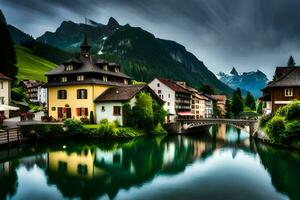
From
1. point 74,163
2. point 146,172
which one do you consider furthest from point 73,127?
point 146,172

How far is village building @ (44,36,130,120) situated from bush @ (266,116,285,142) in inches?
1181

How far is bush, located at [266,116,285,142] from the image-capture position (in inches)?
1622

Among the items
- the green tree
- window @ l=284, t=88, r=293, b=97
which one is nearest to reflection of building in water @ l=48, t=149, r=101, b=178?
the green tree

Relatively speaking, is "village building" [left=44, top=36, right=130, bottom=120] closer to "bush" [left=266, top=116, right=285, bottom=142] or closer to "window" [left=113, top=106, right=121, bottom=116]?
"window" [left=113, top=106, right=121, bottom=116]

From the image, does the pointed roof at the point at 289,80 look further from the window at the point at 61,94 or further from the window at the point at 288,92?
the window at the point at 61,94

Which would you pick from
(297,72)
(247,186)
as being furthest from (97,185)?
(297,72)

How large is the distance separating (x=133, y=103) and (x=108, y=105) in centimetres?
440

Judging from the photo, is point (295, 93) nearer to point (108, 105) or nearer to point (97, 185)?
point (108, 105)

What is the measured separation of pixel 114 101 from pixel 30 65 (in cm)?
12648

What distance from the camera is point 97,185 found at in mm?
24188

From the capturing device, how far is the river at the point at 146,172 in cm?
2209

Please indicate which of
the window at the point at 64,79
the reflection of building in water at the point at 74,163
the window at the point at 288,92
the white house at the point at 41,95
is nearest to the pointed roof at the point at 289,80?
the window at the point at 288,92

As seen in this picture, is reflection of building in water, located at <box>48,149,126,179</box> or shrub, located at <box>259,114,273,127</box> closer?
reflection of building in water, located at <box>48,149,126,179</box>

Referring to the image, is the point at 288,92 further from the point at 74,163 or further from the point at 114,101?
the point at 74,163
